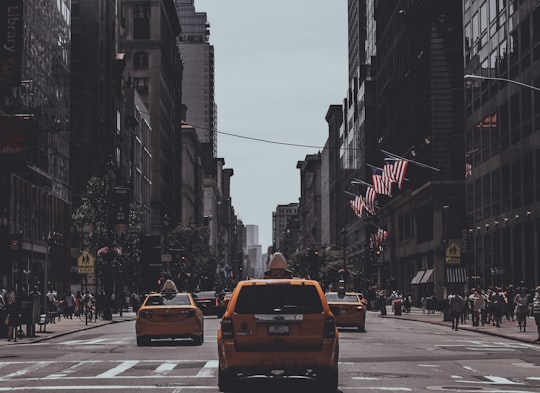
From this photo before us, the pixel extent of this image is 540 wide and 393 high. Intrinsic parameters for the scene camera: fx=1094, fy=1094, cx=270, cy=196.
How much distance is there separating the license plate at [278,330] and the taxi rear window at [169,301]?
14.9 m

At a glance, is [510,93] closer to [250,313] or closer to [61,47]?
[61,47]

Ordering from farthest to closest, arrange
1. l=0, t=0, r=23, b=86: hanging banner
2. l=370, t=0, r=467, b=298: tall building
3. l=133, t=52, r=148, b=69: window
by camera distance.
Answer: l=133, t=52, r=148, b=69: window → l=370, t=0, r=467, b=298: tall building → l=0, t=0, r=23, b=86: hanging banner

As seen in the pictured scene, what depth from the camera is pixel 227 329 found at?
17719 mm

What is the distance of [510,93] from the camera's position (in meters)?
62.9

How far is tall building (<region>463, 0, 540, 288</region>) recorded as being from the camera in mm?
58094

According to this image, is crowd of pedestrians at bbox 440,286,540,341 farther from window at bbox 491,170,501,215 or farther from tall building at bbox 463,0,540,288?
window at bbox 491,170,501,215

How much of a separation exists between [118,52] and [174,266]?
2849cm

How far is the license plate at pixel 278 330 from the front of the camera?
17656mm

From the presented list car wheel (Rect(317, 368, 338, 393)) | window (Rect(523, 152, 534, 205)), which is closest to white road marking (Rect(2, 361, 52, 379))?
car wheel (Rect(317, 368, 338, 393))

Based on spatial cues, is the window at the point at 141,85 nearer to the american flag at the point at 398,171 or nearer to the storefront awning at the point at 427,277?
the storefront awning at the point at 427,277

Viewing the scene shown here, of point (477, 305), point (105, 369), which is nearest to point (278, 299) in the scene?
point (105, 369)

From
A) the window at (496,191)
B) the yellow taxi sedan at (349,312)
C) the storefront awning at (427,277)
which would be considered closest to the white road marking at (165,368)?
the yellow taxi sedan at (349,312)

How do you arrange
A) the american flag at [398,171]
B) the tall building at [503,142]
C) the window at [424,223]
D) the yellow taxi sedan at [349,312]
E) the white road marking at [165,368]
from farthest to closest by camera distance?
1. the window at [424,223]
2. the american flag at [398,171]
3. the tall building at [503,142]
4. the yellow taxi sedan at [349,312]
5. the white road marking at [165,368]

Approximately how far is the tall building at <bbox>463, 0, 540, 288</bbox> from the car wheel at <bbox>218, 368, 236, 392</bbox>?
134 ft
